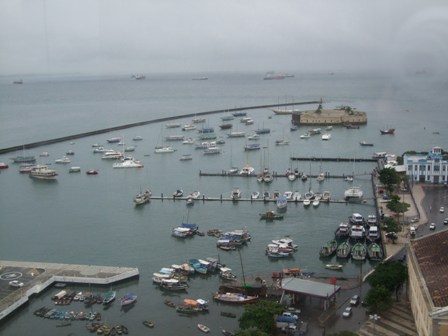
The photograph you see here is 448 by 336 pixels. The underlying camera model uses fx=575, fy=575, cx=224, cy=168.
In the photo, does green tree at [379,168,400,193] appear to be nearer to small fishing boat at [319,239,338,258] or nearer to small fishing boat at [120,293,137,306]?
small fishing boat at [319,239,338,258]

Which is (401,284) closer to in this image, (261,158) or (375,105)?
(261,158)

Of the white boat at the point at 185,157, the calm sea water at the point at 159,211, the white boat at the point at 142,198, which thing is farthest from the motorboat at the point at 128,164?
the white boat at the point at 142,198

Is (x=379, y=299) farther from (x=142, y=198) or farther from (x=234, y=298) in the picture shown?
(x=142, y=198)

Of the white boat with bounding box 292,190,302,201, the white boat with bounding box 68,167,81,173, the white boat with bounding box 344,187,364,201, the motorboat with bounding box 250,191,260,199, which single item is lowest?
the white boat with bounding box 68,167,81,173

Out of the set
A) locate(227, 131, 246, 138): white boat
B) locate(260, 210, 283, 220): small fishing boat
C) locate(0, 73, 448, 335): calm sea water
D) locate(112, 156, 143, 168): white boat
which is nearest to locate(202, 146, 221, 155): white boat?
locate(0, 73, 448, 335): calm sea water

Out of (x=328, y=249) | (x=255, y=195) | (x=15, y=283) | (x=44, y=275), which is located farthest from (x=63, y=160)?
(x=328, y=249)

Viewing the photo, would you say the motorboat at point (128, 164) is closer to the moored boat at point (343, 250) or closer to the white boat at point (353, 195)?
the white boat at point (353, 195)
